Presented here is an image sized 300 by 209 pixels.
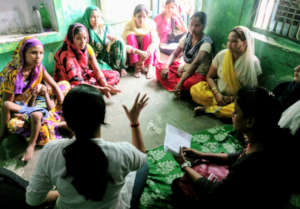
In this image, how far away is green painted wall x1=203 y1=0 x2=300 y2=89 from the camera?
8.52 ft

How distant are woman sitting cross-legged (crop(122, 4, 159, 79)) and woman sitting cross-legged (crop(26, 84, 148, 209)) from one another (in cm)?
291

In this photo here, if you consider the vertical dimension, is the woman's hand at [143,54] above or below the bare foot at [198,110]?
above

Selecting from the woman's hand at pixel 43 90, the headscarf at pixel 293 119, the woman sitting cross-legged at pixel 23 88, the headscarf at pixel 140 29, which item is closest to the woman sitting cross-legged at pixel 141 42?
the headscarf at pixel 140 29

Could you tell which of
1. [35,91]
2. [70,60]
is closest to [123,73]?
[70,60]

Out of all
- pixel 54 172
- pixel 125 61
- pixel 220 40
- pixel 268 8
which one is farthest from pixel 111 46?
pixel 54 172

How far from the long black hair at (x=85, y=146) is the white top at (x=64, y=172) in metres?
0.05

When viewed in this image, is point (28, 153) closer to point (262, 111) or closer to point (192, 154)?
point (192, 154)

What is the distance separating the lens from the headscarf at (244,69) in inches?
103

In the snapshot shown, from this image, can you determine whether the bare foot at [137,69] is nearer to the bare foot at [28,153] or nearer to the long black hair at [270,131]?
the bare foot at [28,153]

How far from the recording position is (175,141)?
1.69 m

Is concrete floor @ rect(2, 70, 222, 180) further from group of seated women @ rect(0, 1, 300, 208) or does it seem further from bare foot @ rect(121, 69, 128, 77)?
bare foot @ rect(121, 69, 128, 77)

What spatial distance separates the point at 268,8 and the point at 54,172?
3.14m

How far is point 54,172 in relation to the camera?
952 mm

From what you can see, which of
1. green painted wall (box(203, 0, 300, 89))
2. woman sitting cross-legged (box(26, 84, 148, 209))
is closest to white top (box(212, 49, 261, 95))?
green painted wall (box(203, 0, 300, 89))
